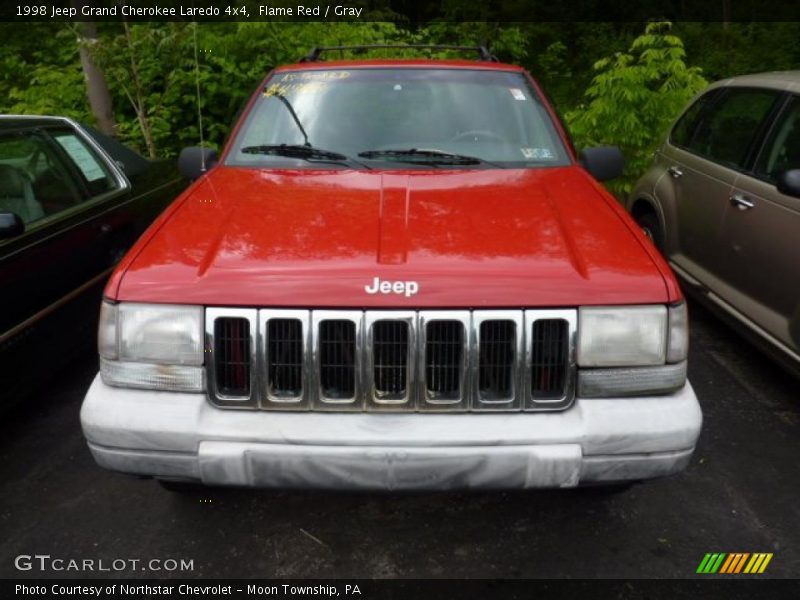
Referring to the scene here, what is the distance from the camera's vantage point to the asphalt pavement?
2801 millimetres

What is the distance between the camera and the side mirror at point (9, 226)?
3.24m

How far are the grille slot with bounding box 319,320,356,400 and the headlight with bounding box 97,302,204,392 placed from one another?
395mm

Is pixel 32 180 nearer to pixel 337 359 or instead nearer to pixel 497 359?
pixel 337 359

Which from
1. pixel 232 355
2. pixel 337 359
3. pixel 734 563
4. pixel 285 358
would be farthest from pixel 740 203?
pixel 232 355

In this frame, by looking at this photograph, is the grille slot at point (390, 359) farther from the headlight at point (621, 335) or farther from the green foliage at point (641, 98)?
the green foliage at point (641, 98)

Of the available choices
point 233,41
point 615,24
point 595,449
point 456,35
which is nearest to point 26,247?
point 595,449

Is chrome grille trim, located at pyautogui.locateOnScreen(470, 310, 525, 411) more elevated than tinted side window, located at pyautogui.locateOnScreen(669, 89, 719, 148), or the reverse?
tinted side window, located at pyautogui.locateOnScreen(669, 89, 719, 148)

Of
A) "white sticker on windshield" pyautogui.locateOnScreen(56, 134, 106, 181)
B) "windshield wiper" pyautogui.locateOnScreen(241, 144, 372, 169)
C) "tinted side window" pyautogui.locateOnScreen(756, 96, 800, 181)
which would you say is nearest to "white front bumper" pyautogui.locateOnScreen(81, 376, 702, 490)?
"windshield wiper" pyautogui.locateOnScreen(241, 144, 372, 169)

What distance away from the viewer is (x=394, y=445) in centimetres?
233

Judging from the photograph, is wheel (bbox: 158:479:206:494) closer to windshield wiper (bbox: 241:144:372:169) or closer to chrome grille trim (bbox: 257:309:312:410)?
chrome grille trim (bbox: 257:309:312:410)

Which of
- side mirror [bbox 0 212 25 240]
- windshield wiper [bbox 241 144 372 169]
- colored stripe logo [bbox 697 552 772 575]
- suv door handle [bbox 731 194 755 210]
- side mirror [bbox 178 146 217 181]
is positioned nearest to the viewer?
colored stripe logo [bbox 697 552 772 575]

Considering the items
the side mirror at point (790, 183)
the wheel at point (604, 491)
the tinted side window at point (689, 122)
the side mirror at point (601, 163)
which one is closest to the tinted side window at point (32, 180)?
the side mirror at point (601, 163)

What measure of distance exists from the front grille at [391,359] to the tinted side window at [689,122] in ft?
11.5
